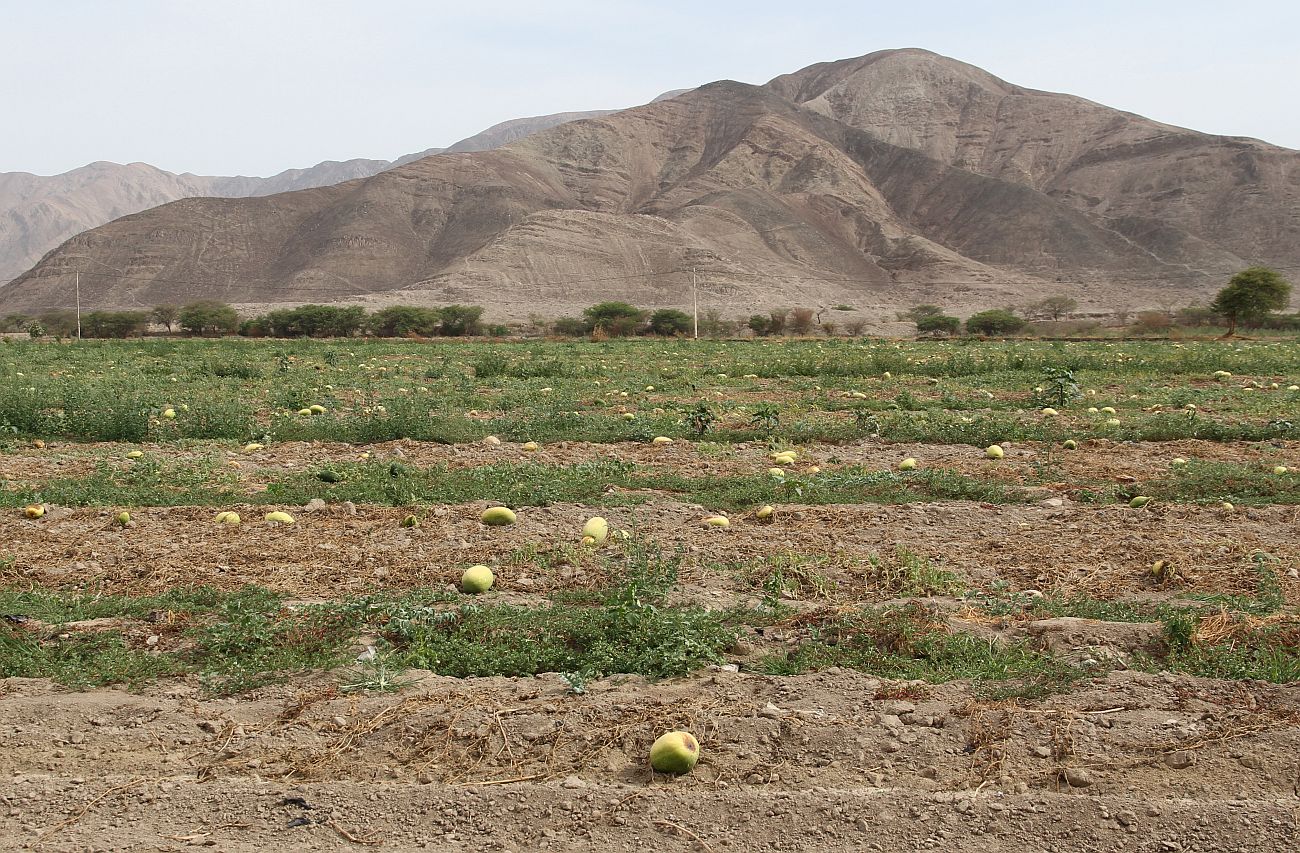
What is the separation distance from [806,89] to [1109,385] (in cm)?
16618

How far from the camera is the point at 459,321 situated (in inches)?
2216

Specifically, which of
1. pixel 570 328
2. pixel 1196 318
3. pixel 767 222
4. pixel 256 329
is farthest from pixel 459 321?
pixel 767 222

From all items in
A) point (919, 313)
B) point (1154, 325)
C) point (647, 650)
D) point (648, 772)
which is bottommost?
point (648, 772)

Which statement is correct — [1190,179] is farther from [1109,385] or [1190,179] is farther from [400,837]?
[400,837]

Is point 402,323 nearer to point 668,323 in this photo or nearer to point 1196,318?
point 668,323

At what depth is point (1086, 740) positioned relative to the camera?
4168 millimetres

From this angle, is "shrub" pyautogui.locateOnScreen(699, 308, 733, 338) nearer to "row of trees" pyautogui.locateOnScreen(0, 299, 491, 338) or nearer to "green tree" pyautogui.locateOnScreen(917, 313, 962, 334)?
"green tree" pyautogui.locateOnScreen(917, 313, 962, 334)

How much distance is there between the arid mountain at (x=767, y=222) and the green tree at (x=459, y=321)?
22.2m

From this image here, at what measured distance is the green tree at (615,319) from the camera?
181 ft

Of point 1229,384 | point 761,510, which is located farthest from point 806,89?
point 761,510

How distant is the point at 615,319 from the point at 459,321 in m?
9.52

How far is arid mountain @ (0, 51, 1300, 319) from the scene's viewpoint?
91.9 m

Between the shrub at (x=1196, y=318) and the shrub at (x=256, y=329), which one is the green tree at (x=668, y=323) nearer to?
the shrub at (x=256, y=329)

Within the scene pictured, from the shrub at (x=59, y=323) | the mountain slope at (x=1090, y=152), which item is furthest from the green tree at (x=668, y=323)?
the mountain slope at (x=1090, y=152)
